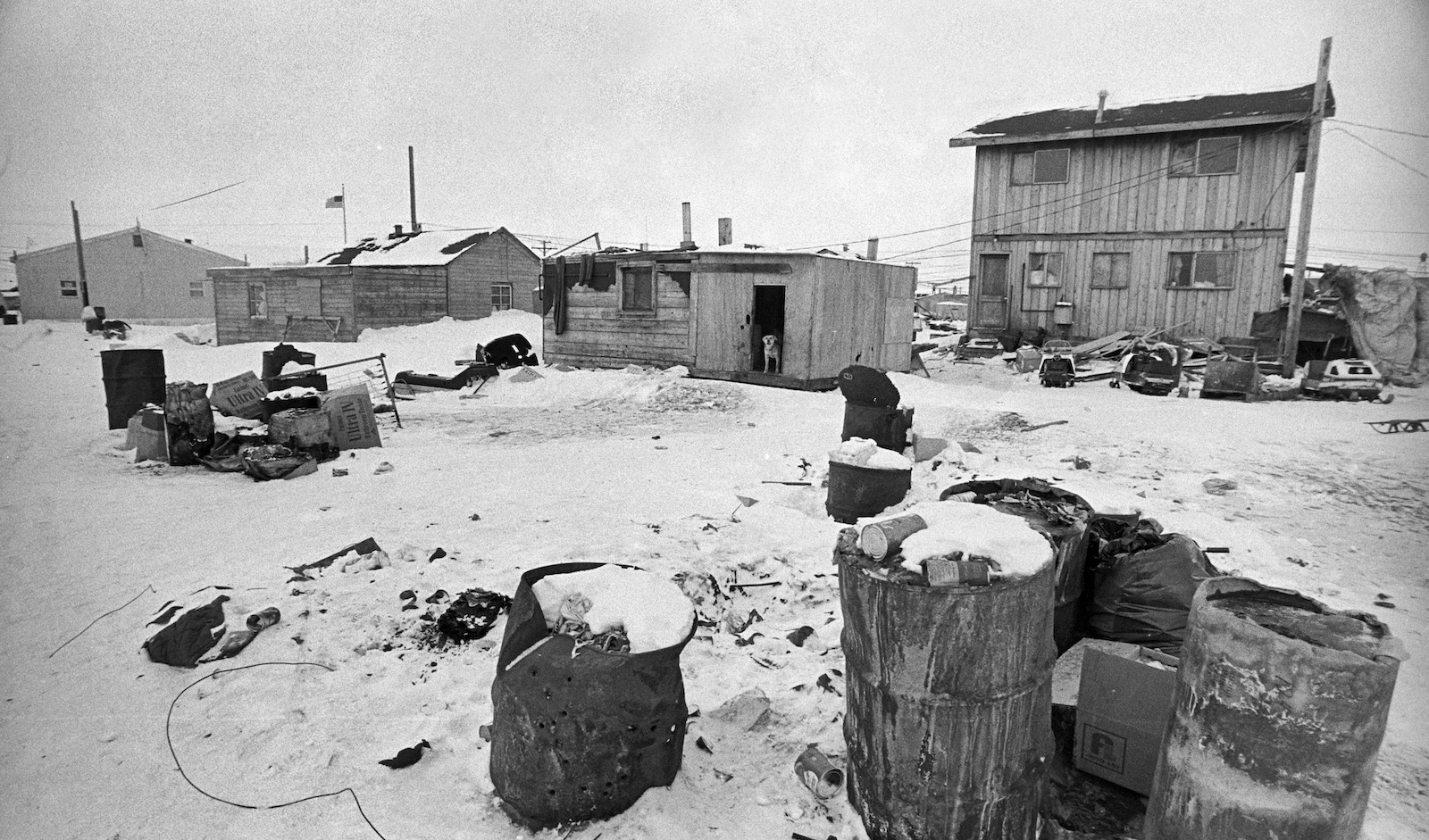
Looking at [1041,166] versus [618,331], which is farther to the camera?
[1041,166]

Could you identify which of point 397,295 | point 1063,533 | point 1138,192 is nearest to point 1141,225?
point 1138,192

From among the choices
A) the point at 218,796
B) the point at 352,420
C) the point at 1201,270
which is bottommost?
the point at 218,796

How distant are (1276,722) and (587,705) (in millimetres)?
2237

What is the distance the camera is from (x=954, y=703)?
2.59 meters

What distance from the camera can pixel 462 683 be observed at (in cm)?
372

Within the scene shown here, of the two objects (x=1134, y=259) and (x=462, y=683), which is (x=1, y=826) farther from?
(x=1134, y=259)

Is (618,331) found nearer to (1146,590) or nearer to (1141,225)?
(1141,225)

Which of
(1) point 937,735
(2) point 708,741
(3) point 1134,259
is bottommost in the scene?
(2) point 708,741

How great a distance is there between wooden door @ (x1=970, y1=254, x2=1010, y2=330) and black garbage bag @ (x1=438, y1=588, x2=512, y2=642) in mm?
18334

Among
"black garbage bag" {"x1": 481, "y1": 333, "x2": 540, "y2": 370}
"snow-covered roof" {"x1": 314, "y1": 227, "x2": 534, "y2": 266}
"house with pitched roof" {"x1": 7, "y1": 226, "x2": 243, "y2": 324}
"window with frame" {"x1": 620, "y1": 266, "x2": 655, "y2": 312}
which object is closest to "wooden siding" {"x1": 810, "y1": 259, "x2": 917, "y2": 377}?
"window with frame" {"x1": 620, "y1": 266, "x2": 655, "y2": 312}

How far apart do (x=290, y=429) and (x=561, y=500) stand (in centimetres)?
Result: 368

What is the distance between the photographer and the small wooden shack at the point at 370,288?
25906mm

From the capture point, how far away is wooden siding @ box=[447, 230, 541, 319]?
27578 millimetres

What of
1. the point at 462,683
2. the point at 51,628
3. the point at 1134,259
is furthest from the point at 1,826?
the point at 1134,259
